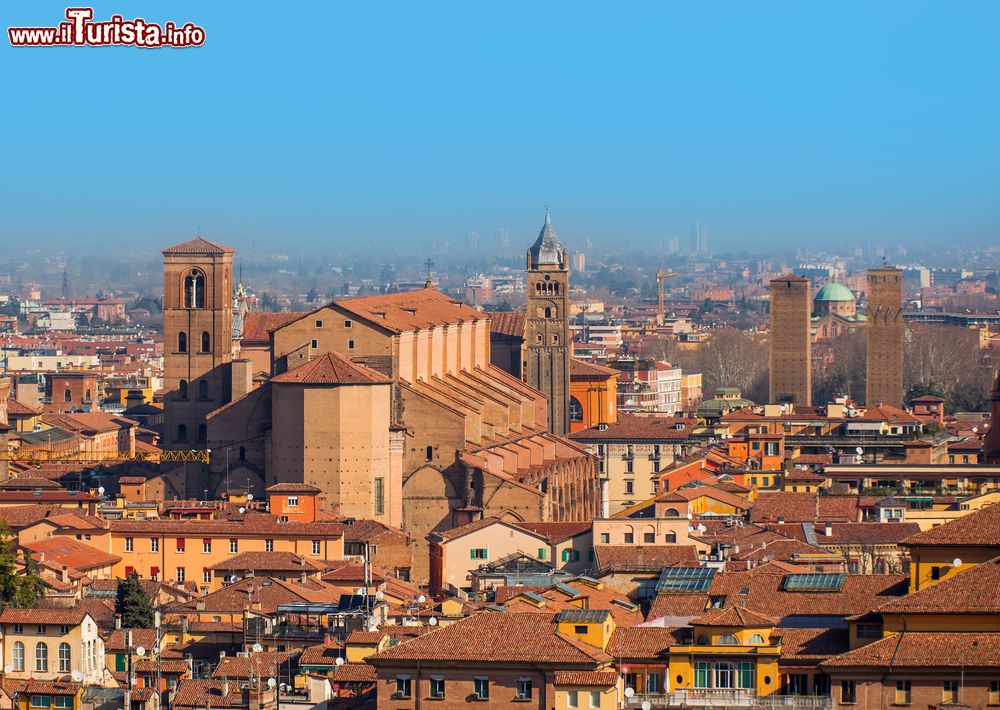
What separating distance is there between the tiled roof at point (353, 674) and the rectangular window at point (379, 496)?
86.0ft

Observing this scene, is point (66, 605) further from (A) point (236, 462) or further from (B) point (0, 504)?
(A) point (236, 462)

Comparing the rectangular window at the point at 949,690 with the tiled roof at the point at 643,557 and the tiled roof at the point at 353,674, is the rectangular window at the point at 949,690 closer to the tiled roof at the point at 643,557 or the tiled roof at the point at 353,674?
the tiled roof at the point at 353,674

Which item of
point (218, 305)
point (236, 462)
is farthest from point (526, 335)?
point (236, 462)

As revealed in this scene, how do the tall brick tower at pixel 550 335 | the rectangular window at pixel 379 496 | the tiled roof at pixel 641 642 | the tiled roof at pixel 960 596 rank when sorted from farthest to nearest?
the tall brick tower at pixel 550 335, the rectangular window at pixel 379 496, the tiled roof at pixel 641 642, the tiled roof at pixel 960 596

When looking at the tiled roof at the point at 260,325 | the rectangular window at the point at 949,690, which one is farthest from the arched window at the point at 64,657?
the tiled roof at the point at 260,325

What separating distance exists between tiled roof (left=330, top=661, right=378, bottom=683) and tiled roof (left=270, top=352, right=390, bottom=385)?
2657cm

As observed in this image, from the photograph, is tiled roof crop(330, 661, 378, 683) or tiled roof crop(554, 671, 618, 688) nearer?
tiled roof crop(554, 671, 618, 688)

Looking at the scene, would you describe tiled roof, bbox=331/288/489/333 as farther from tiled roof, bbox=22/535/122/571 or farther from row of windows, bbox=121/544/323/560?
tiled roof, bbox=22/535/122/571

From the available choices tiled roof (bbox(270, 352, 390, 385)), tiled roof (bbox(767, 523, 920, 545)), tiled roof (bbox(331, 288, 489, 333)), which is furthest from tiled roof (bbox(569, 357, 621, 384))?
tiled roof (bbox(767, 523, 920, 545))

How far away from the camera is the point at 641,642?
2542 cm

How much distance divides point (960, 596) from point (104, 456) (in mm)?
44442

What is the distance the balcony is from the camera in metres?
24.0

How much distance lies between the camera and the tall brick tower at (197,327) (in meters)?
63.2

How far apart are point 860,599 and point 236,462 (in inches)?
1248
